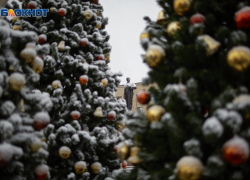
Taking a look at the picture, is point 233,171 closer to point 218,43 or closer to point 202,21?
point 218,43

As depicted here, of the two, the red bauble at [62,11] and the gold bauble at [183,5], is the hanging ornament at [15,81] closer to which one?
the gold bauble at [183,5]

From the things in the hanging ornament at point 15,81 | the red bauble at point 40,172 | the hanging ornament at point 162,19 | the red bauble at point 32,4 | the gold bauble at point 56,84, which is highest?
the red bauble at point 32,4

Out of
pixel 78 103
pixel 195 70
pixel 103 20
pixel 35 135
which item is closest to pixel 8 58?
pixel 35 135

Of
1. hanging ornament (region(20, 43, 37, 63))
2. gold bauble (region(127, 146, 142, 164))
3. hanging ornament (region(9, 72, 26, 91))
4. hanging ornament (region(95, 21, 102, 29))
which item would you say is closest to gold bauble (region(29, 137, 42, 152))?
hanging ornament (region(9, 72, 26, 91))

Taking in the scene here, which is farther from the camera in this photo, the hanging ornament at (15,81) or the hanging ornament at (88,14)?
the hanging ornament at (88,14)

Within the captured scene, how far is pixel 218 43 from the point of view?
1.11 metres

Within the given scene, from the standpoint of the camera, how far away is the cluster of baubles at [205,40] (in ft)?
3.19

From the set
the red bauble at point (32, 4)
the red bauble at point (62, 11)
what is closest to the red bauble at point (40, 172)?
the red bauble at point (62, 11)

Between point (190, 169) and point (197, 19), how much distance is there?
0.84 m

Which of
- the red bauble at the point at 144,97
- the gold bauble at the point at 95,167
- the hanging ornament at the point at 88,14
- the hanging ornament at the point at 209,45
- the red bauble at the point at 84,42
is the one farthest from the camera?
the hanging ornament at the point at 88,14

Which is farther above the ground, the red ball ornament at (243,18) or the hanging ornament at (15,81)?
the red ball ornament at (243,18)

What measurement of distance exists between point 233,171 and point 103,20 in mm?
2887

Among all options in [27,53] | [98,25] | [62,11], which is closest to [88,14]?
[98,25]

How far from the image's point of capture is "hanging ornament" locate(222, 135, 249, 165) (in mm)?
844
